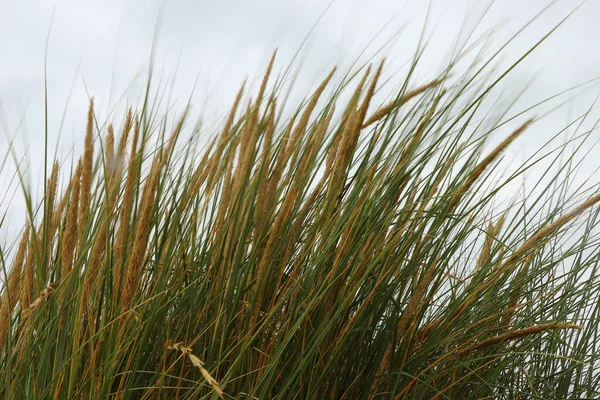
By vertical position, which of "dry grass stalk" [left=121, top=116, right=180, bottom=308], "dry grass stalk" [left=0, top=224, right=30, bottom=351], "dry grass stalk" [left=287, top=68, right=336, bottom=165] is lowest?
"dry grass stalk" [left=0, top=224, right=30, bottom=351]

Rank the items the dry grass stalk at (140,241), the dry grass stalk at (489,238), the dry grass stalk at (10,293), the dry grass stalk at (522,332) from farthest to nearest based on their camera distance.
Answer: the dry grass stalk at (489,238) < the dry grass stalk at (10,293) < the dry grass stalk at (522,332) < the dry grass stalk at (140,241)

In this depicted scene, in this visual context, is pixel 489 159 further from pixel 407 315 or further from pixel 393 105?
pixel 407 315

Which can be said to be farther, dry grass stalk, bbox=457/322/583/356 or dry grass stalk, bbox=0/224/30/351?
dry grass stalk, bbox=0/224/30/351

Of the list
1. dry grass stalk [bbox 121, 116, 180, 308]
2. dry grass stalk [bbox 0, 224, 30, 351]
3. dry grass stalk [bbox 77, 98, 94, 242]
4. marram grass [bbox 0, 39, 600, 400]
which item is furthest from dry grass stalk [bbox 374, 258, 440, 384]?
dry grass stalk [bbox 0, 224, 30, 351]

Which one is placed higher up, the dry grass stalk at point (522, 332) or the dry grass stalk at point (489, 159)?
the dry grass stalk at point (489, 159)

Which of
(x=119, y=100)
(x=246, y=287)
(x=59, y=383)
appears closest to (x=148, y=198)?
(x=246, y=287)

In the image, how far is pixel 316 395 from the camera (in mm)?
1376

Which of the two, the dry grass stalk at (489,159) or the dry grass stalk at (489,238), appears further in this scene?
the dry grass stalk at (489,238)

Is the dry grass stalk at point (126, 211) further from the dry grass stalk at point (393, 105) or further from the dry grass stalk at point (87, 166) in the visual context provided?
the dry grass stalk at point (393, 105)

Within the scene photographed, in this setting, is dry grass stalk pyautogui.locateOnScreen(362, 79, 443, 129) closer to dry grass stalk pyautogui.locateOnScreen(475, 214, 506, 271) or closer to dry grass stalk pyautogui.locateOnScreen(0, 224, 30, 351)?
dry grass stalk pyautogui.locateOnScreen(475, 214, 506, 271)

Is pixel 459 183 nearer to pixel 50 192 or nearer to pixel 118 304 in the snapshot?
pixel 118 304

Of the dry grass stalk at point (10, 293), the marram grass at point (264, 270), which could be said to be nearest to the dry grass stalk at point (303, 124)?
the marram grass at point (264, 270)

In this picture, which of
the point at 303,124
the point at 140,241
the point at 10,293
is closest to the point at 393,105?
the point at 303,124

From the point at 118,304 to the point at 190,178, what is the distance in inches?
13.3
